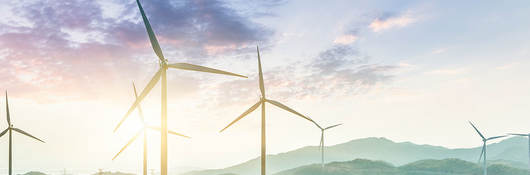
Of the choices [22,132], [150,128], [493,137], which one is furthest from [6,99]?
[493,137]

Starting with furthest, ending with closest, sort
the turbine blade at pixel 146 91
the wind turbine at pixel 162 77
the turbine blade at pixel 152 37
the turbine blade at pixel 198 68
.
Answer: the turbine blade at pixel 198 68
the turbine blade at pixel 146 91
the turbine blade at pixel 152 37
the wind turbine at pixel 162 77

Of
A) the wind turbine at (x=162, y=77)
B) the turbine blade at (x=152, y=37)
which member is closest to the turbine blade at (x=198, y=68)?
the wind turbine at (x=162, y=77)

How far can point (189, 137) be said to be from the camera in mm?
81500

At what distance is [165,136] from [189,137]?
39.8 metres

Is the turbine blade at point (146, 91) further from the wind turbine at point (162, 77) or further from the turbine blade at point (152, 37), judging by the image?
the turbine blade at point (152, 37)

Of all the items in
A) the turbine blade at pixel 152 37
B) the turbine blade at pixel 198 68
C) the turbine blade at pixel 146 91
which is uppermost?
the turbine blade at pixel 152 37

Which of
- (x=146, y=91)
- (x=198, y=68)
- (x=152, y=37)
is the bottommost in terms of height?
(x=146, y=91)

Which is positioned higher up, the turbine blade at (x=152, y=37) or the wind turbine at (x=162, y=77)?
the turbine blade at (x=152, y=37)

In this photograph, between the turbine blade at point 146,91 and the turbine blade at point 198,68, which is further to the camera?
the turbine blade at point 198,68

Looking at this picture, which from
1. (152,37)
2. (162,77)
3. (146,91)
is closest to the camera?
(162,77)

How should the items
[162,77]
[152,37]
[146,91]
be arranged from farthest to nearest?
[146,91]
[152,37]
[162,77]

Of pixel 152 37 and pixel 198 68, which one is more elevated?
pixel 152 37

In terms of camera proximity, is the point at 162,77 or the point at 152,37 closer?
the point at 162,77

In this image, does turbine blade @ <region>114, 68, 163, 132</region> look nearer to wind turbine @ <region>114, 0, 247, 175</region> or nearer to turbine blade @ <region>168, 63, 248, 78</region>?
wind turbine @ <region>114, 0, 247, 175</region>
